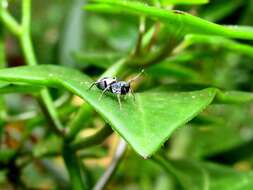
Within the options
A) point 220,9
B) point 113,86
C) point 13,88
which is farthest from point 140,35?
point 220,9

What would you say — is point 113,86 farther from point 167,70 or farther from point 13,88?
point 167,70

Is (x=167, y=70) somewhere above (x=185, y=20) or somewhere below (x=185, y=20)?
below

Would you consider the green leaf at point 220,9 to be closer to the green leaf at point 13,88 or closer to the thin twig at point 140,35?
the thin twig at point 140,35

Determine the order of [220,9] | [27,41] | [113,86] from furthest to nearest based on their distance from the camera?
[220,9]
[27,41]
[113,86]

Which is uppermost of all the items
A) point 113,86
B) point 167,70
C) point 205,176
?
point 113,86

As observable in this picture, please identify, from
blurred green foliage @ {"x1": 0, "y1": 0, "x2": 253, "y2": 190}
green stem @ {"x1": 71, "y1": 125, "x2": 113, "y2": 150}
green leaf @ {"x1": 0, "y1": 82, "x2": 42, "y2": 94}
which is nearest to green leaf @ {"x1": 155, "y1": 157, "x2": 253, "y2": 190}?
blurred green foliage @ {"x1": 0, "y1": 0, "x2": 253, "y2": 190}
